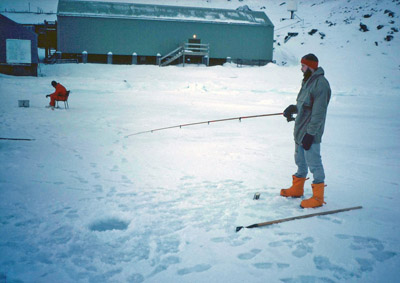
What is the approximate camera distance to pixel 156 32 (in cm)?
2923

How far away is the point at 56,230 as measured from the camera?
3303mm

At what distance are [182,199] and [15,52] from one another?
78.7 feet

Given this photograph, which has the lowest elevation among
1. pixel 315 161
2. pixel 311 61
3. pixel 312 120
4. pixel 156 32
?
pixel 315 161

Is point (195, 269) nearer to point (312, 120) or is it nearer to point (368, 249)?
point (368, 249)

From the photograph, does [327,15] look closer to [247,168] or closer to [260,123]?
[260,123]

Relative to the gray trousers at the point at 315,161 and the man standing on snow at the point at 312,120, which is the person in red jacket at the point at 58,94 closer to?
the man standing on snow at the point at 312,120

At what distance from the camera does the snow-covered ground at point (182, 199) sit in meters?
2.77

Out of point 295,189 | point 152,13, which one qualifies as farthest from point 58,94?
point 152,13

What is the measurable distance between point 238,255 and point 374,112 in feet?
42.6

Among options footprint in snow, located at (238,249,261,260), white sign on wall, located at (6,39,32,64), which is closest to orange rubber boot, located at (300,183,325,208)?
footprint in snow, located at (238,249,261,260)

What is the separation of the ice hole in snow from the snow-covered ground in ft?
0.05

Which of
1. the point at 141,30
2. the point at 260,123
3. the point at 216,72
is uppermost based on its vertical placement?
the point at 141,30

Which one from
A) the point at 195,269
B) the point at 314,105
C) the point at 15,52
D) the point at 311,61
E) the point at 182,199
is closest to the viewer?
the point at 195,269

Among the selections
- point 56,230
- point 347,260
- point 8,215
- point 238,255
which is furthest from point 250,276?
point 8,215
